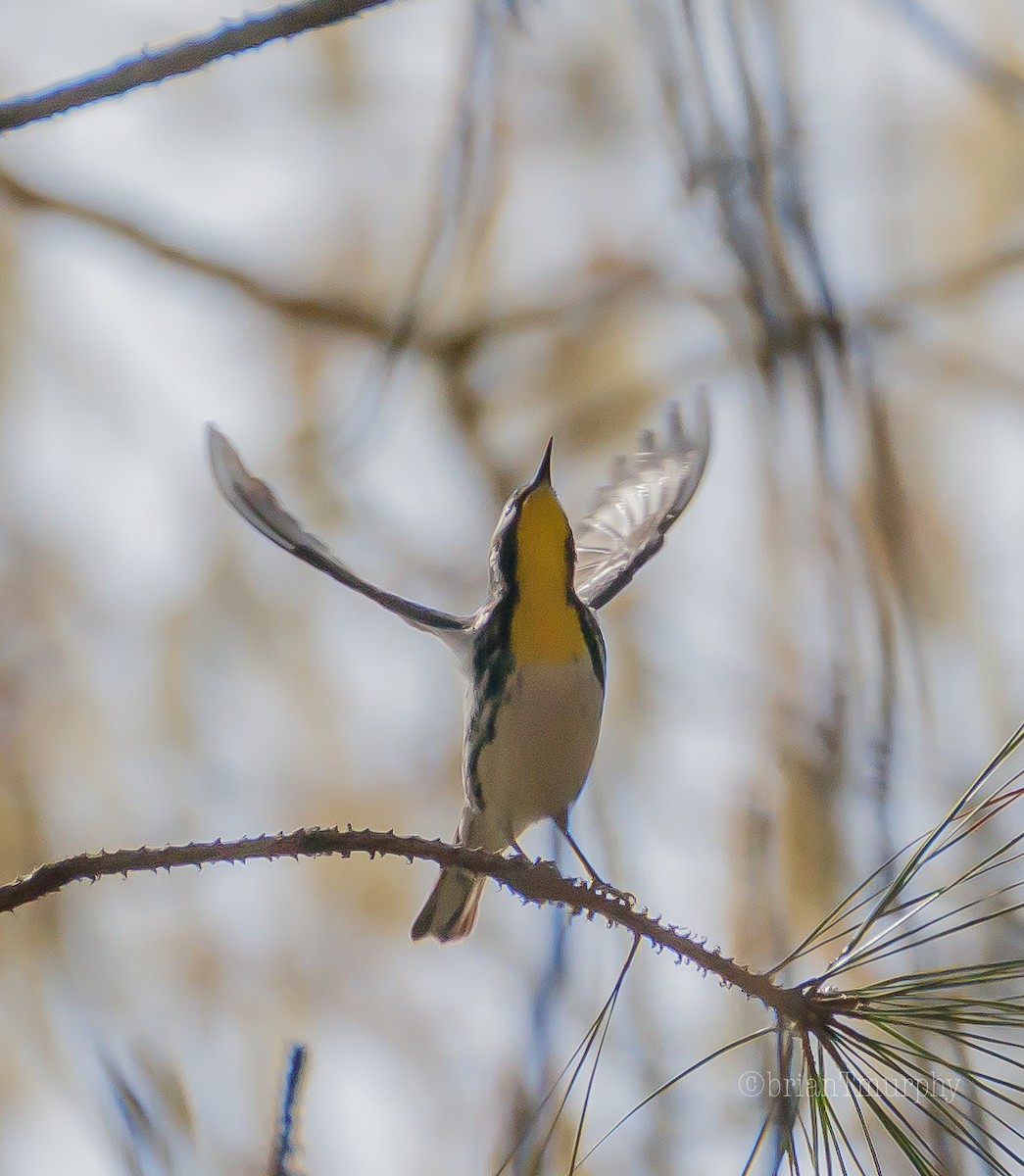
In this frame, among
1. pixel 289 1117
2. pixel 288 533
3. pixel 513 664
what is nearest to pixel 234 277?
pixel 288 533

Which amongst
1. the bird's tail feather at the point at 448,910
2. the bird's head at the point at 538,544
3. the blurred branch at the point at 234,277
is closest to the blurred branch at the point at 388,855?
the bird's head at the point at 538,544

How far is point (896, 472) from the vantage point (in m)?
2.75

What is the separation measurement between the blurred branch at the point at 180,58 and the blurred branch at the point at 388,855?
870 millimetres

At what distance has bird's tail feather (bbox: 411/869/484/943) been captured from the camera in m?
3.61

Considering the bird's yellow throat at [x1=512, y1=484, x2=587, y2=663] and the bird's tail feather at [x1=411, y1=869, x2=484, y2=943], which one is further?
the bird's tail feather at [x1=411, y1=869, x2=484, y2=943]

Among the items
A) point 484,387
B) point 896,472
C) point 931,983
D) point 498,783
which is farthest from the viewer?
point 484,387

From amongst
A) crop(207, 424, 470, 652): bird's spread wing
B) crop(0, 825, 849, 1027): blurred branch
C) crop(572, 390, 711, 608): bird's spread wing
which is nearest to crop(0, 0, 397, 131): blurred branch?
crop(0, 825, 849, 1027): blurred branch

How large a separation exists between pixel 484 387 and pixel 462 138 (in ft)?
6.36

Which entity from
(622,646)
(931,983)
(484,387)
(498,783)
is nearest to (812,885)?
(498,783)

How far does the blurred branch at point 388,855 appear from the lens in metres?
1.58

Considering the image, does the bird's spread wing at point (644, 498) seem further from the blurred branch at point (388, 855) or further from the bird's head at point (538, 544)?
the blurred branch at point (388, 855)

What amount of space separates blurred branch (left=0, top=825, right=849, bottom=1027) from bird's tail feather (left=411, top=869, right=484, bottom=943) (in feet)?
5.23

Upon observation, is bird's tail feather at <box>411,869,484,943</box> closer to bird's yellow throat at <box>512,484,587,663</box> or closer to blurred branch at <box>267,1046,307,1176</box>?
bird's yellow throat at <box>512,484,587,663</box>

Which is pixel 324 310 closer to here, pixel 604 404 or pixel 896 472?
pixel 604 404
